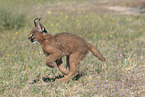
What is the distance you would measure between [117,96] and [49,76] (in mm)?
2091

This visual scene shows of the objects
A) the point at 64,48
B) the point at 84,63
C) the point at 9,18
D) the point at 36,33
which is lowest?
the point at 84,63

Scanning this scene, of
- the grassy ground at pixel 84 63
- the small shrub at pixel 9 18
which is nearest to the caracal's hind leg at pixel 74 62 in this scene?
the grassy ground at pixel 84 63

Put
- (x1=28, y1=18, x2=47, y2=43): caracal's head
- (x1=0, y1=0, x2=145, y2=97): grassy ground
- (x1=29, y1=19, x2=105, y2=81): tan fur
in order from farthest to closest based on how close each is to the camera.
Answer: (x1=28, y1=18, x2=47, y2=43): caracal's head
(x1=29, y1=19, x2=105, y2=81): tan fur
(x1=0, y1=0, x2=145, y2=97): grassy ground

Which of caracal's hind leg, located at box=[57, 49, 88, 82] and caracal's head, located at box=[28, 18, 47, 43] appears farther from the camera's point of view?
caracal's head, located at box=[28, 18, 47, 43]

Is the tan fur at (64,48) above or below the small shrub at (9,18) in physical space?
below

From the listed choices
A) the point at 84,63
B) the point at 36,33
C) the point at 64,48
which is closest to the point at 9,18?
the point at 36,33

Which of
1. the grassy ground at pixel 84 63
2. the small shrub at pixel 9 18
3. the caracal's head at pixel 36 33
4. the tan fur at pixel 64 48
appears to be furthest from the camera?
the small shrub at pixel 9 18

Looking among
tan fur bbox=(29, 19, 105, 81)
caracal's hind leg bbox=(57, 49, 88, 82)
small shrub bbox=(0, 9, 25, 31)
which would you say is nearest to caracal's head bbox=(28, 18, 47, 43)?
tan fur bbox=(29, 19, 105, 81)

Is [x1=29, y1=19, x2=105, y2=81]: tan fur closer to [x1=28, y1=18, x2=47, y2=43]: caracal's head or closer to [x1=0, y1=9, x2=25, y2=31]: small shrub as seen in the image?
[x1=28, y1=18, x2=47, y2=43]: caracal's head

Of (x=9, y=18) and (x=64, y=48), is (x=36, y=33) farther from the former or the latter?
(x=9, y=18)

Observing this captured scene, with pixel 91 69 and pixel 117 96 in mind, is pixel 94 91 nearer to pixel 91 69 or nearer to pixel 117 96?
pixel 117 96

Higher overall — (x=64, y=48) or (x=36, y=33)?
(x=36, y=33)

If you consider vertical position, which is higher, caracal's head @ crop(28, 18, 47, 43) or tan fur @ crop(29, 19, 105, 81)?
caracal's head @ crop(28, 18, 47, 43)

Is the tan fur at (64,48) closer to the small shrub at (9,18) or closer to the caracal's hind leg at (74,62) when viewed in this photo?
the caracal's hind leg at (74,62)
